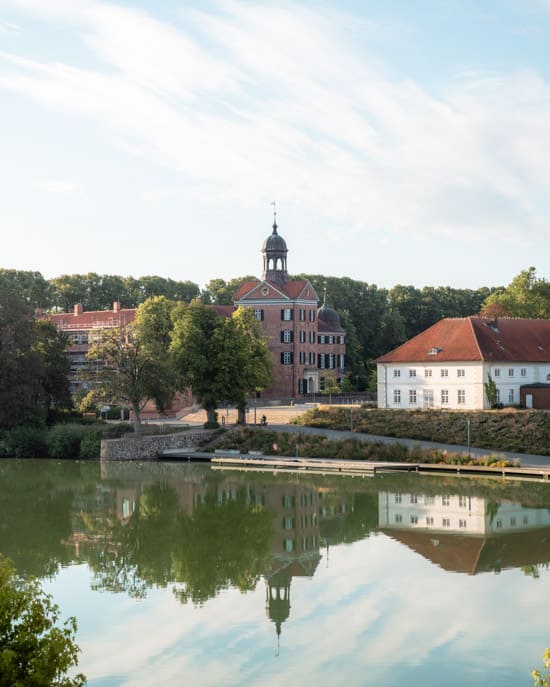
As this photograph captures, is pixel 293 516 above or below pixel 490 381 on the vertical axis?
below

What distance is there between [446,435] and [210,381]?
13.6m

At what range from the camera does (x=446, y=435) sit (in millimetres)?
46969

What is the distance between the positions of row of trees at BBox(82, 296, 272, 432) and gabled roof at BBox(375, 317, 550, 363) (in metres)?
8.00

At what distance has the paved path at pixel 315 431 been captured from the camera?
142 ft

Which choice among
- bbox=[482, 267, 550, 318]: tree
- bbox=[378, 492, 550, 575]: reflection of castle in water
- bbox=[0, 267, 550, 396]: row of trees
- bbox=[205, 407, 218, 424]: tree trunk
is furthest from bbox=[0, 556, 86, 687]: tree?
bbox=[0, 267, 550, 396]: row of trees

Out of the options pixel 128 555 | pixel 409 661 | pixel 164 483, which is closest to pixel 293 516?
pixel 128 555

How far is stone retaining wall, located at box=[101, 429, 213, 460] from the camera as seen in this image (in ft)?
162

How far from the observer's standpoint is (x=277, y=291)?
69.4 meters

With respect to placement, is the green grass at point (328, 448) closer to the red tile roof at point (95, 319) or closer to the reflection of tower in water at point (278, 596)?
the reflection of tower in water at point (278, 596)

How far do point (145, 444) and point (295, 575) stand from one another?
88.7 feet

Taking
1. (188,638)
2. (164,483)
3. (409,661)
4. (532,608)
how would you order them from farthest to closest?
(164,483), (532,608), (188,638), (409,661)

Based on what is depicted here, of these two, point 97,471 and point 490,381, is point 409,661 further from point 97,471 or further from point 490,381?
point 490,381

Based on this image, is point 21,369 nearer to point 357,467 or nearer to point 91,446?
point 91,446

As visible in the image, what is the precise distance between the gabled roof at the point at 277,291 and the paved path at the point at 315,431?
33.8 ft
